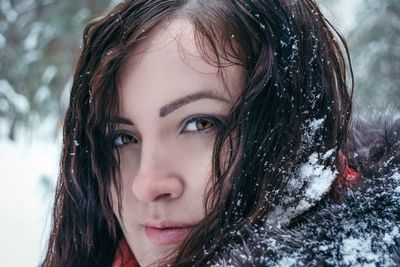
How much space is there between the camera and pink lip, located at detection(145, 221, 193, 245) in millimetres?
1334

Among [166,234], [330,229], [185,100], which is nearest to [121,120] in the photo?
[185,100]

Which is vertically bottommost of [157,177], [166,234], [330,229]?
[330,229]

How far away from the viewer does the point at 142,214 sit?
1.38 metres

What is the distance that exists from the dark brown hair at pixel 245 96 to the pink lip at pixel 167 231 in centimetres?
5

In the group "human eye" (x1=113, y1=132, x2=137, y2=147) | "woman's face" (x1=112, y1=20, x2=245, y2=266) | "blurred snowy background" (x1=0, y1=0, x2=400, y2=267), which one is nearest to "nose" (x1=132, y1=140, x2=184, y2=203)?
"woman's face" (x1=112, y1=20, x2=245, y2=266)

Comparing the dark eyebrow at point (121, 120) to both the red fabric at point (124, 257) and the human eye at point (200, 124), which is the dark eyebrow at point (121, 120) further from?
the red fabric at point (124, 257)

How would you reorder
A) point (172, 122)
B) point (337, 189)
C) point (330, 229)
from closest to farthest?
1. point (330, 229)
2. point (337, 189)
3. point (172, 122)

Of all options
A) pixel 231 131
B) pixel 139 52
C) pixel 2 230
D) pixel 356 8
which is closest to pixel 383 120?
pixel 231 131

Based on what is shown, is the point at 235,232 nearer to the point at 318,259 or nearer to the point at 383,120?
the point at 318,259

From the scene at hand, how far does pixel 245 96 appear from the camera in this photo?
Result: 50.7 inches

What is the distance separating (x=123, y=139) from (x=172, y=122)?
173mm

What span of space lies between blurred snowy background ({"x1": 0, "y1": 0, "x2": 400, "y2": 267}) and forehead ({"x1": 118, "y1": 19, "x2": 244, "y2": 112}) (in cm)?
302

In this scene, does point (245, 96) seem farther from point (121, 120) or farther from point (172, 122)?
point (121, 120)

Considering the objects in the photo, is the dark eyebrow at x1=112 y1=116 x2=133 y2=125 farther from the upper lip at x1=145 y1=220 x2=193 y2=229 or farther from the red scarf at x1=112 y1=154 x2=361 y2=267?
the red scarf at x1=112 y1=154 x2=361 y2=267
